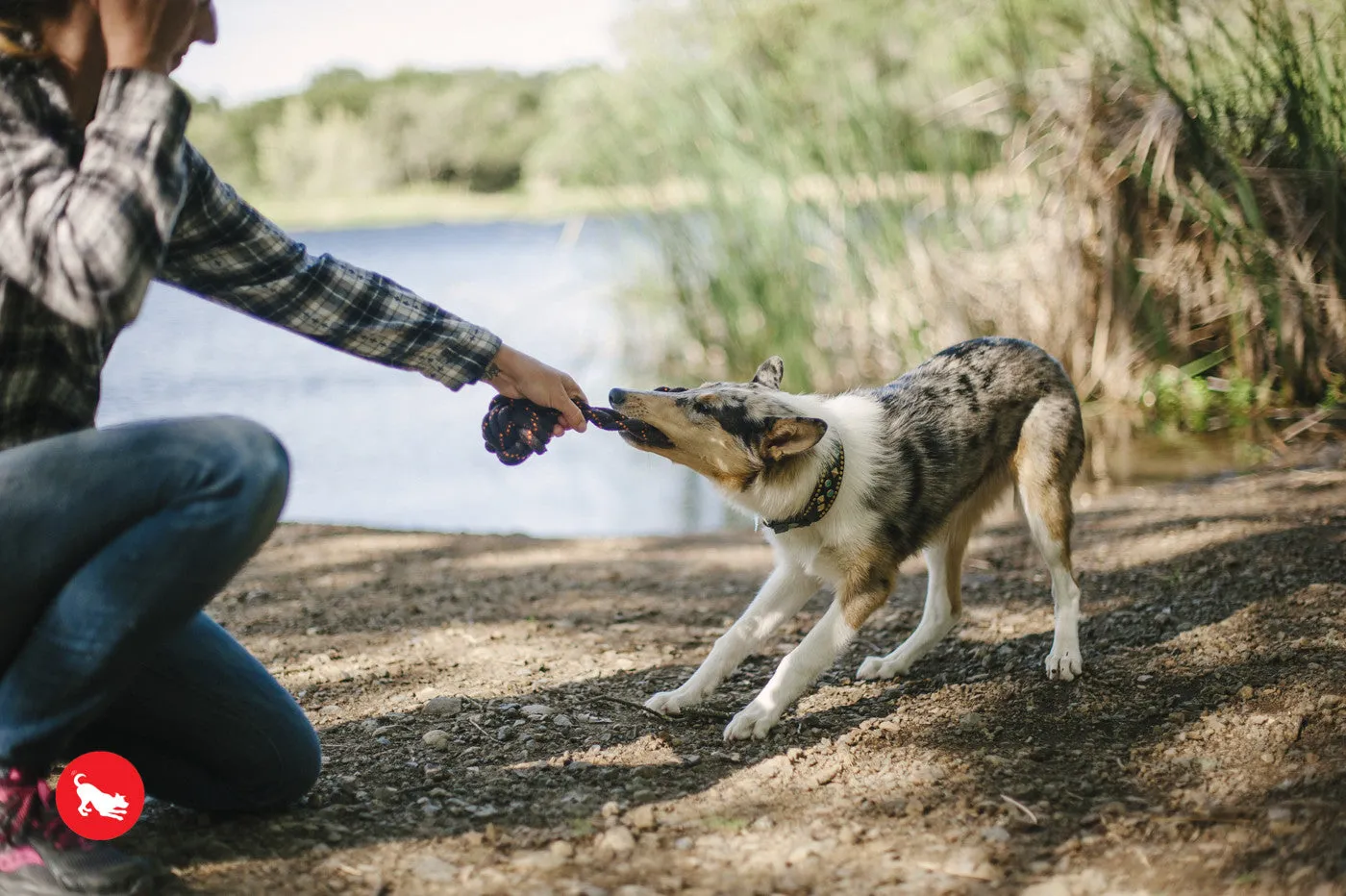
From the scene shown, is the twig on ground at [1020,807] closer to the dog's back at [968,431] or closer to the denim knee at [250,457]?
the dog's back at [968,431]

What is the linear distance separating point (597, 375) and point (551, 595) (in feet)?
19.0

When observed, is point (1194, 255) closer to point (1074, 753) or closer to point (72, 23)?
point (1074, 753)

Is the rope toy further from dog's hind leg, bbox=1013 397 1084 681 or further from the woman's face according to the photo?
dog's hind leg, bbox=1013 397 1084 681

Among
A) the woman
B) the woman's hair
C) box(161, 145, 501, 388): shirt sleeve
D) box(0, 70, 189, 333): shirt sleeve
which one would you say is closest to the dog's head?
box(161, 145, 501, 388): shirt sleeve

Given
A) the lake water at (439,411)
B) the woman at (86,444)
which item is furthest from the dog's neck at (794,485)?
the lake water at (439,411)

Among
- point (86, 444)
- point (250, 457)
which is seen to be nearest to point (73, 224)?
point (86, 444)

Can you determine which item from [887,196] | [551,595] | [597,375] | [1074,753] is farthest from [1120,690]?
[597,375]

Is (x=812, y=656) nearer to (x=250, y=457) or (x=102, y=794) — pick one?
(x=250, y=457)

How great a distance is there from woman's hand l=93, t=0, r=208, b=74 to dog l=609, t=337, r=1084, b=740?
167cm

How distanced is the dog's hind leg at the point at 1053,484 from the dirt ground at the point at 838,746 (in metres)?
0.25

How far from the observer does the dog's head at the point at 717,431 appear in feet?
11.2

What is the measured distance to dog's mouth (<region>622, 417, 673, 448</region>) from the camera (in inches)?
135

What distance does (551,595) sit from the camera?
16.6 feet

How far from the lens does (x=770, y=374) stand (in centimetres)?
397
